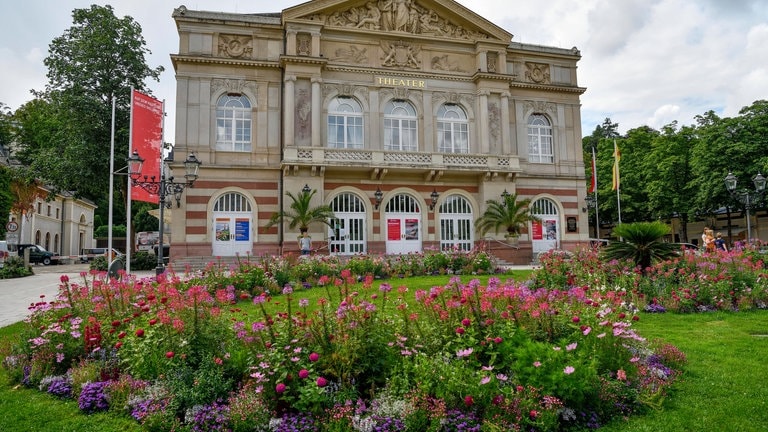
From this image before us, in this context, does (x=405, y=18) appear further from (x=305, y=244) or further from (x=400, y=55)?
(x=305, y=244)

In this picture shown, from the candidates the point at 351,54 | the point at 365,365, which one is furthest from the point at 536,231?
the point at 365,365

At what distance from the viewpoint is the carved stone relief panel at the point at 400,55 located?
87.7 feet

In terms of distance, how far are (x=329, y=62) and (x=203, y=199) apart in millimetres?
9690

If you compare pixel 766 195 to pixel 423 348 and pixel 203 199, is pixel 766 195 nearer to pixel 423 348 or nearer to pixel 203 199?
pixel 203 199

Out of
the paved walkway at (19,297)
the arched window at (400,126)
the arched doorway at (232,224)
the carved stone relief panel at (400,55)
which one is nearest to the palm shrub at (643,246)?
the paved walkway at (19,297)

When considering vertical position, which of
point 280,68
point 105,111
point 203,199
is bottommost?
point 203,199

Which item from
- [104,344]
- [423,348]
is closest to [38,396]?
[104,344]

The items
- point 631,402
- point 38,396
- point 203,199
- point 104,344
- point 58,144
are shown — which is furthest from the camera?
point 58,144

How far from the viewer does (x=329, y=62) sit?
2586 cm

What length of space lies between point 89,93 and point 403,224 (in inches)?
711

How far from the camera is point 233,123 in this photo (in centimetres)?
2533

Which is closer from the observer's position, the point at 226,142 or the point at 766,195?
the point at 226,142

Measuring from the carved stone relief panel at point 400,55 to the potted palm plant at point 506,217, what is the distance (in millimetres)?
8823

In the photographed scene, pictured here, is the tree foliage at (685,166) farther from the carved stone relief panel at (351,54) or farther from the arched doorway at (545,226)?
the carved stone relief panel at (351,54)
